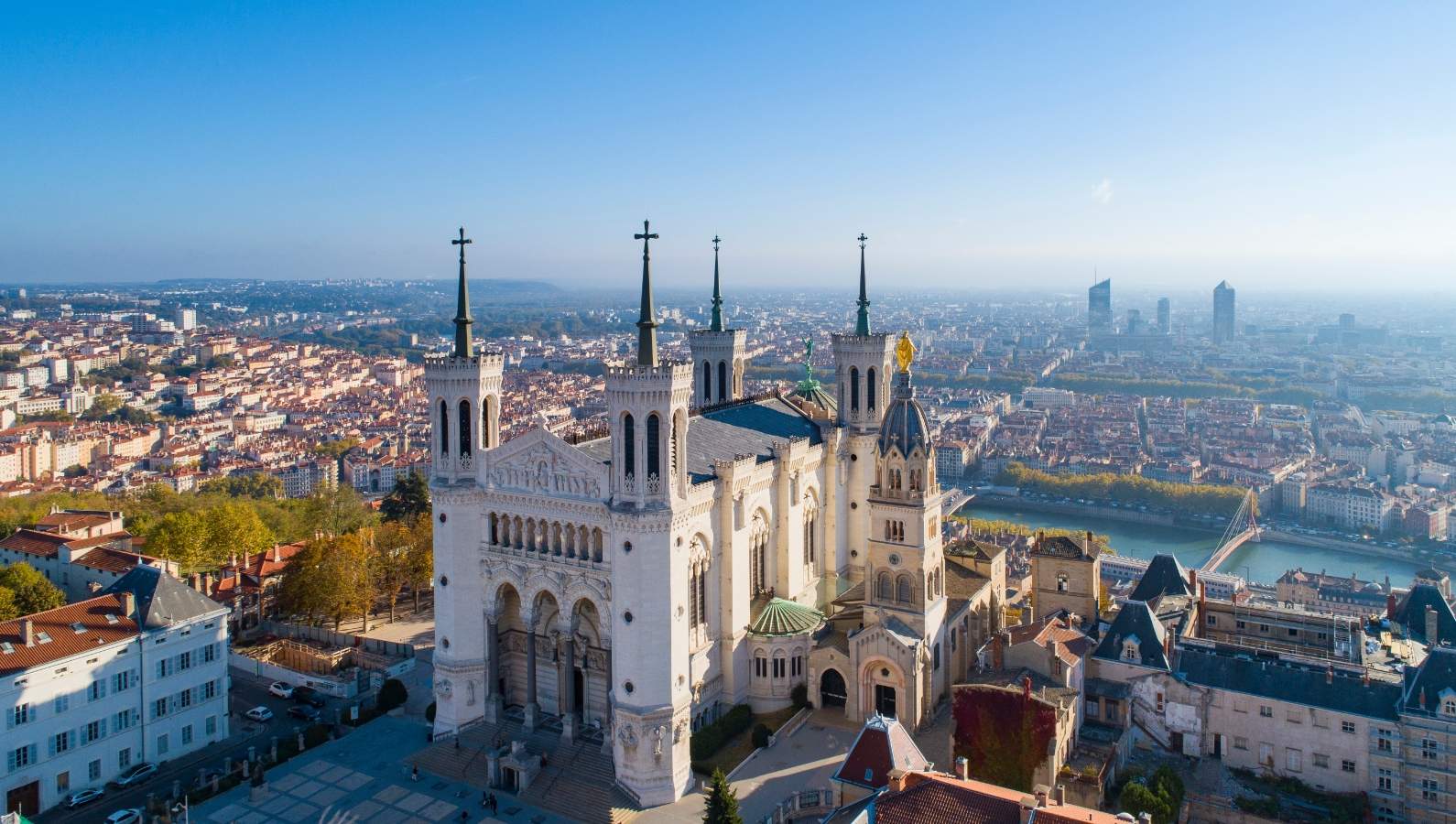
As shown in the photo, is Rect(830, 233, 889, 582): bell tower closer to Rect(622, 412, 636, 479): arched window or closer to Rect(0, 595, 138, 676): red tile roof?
Rect(622, 412, 636, 479): arched window

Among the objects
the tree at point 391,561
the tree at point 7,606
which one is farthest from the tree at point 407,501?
the tree at point 7,606

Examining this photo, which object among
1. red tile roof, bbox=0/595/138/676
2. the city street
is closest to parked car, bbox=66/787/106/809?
the city street

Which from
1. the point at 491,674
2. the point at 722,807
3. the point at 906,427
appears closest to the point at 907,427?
the point at 906,427

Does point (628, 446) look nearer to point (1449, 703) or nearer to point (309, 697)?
point (309, 697)

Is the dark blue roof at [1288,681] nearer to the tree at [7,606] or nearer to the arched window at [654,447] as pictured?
the arched window at [654,447]

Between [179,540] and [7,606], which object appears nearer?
[7,606]

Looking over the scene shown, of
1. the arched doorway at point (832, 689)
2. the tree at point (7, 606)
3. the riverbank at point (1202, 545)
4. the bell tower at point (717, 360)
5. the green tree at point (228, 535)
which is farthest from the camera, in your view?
the riverbank at point (1202, 545)

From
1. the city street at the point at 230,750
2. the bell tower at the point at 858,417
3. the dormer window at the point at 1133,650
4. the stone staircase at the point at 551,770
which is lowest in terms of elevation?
the city street at the point at 230,750
